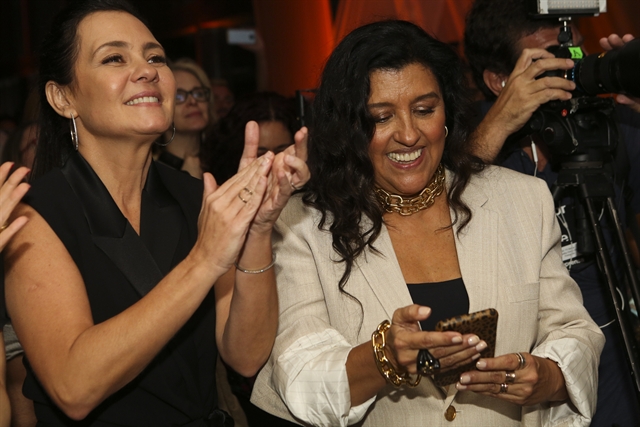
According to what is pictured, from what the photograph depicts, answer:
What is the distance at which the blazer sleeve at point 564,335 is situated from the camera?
1812 mm

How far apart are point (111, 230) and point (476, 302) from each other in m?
0.89

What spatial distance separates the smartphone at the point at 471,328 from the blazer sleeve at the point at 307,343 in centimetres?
18

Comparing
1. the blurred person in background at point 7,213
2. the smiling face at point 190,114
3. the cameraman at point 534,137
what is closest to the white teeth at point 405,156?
the cameraman at point 534,137

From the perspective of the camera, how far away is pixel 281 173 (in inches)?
62.6

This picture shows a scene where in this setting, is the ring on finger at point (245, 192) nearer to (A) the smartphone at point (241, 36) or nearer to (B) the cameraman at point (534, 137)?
(B) the cameraman at point (534, 137)

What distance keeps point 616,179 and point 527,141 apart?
0.95ft

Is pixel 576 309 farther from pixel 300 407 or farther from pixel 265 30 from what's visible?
pixel 265 30

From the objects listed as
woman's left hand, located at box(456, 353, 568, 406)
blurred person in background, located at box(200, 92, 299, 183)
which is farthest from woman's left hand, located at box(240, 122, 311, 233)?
blurred person in background, located at box(200, 92, 299, 183)

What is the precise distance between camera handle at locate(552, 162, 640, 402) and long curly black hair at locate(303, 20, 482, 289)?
254 mm

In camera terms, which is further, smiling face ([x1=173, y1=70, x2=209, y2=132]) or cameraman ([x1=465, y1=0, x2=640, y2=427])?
smiling face ([x1=173, y1=70, x2=209, y2=132])

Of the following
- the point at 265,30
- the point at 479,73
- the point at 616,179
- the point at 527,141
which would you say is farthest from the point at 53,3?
the point at 616,179

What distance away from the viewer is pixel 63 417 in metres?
1.77

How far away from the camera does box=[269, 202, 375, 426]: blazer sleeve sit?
5.65ft

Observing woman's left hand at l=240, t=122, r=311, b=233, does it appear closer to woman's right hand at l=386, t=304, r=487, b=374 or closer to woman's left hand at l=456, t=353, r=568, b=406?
woman's right hand at l=386, t=304, r=487, b=374
